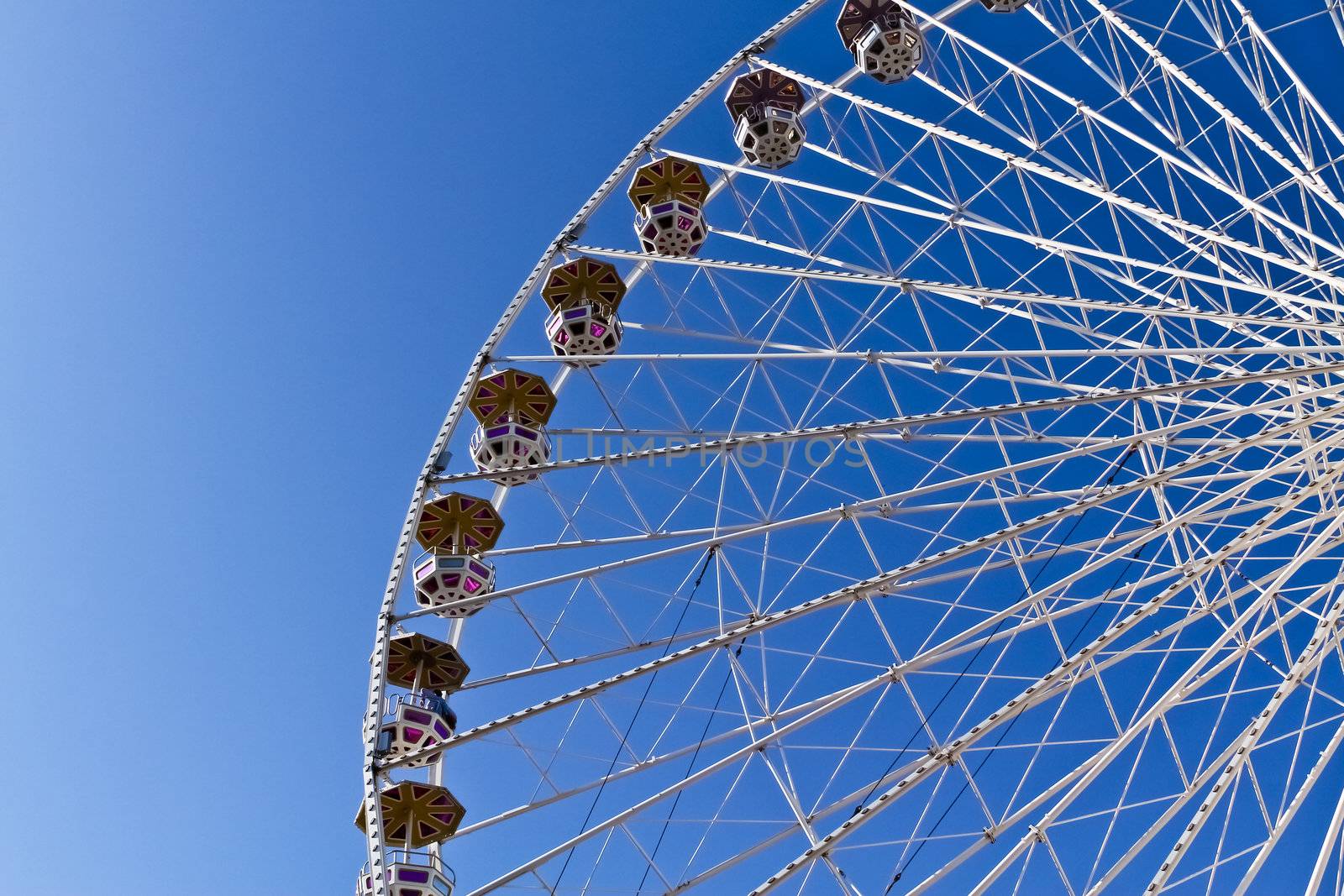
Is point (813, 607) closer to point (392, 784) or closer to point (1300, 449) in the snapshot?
point (392, 784)

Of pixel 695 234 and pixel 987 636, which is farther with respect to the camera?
pixel 695 234

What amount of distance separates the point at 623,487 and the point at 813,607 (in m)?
4.17

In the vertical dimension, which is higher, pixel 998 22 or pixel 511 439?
pixel 998 22

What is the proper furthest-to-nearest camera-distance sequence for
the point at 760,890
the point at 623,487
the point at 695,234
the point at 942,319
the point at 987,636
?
the point at 942,319 → the point at 695,234 → the point at 623,487 → the point at 987,636 → the point at 760,890

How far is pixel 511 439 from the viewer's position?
20.8 metres

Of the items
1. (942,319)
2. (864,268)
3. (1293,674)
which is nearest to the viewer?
(1293,674)

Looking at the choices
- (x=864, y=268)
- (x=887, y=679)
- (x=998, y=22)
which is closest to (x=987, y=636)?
(x=887, y=679)

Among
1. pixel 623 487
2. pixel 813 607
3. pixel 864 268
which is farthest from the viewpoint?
pixel 864 268

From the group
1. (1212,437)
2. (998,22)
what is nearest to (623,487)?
(1212,437)

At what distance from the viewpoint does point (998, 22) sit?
Answer: 33062mm

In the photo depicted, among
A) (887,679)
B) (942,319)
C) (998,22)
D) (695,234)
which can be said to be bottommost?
(887,679)

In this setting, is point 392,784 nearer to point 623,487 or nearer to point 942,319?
point 623,487

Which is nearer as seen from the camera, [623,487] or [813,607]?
[813,607]

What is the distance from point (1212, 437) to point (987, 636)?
13.0 feet
